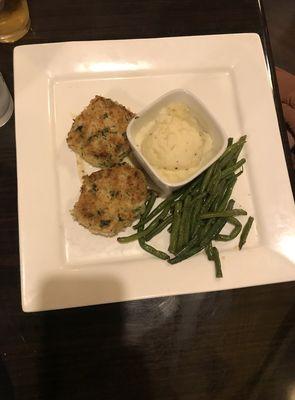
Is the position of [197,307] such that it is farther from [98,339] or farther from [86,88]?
[86,88]

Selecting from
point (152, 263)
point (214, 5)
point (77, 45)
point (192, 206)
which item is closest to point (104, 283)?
point (152, 263)

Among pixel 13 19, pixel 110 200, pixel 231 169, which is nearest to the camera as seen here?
→ pixel 110 200

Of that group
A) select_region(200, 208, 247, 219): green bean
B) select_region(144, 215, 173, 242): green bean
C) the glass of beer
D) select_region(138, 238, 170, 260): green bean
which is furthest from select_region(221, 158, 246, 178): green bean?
the glass of beer

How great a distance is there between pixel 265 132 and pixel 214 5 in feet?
2.03

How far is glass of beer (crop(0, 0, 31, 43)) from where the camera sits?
1607 millimetres

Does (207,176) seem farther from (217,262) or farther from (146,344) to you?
(146,344)

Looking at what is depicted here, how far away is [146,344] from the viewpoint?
140cm

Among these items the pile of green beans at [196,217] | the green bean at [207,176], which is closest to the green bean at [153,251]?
the pile of green beans at [196,217]

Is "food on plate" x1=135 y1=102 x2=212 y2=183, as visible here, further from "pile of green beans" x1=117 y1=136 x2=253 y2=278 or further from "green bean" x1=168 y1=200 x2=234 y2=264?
"green bean" x1=168 y1=200 x2=234 y2=264

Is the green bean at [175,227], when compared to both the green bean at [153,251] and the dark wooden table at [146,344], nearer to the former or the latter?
the green bean at [153,251]

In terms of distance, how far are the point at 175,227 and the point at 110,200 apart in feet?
0.78

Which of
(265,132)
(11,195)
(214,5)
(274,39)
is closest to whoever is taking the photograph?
(11,195)

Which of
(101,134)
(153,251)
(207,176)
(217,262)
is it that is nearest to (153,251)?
(153,251)

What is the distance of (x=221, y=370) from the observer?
1.42m
